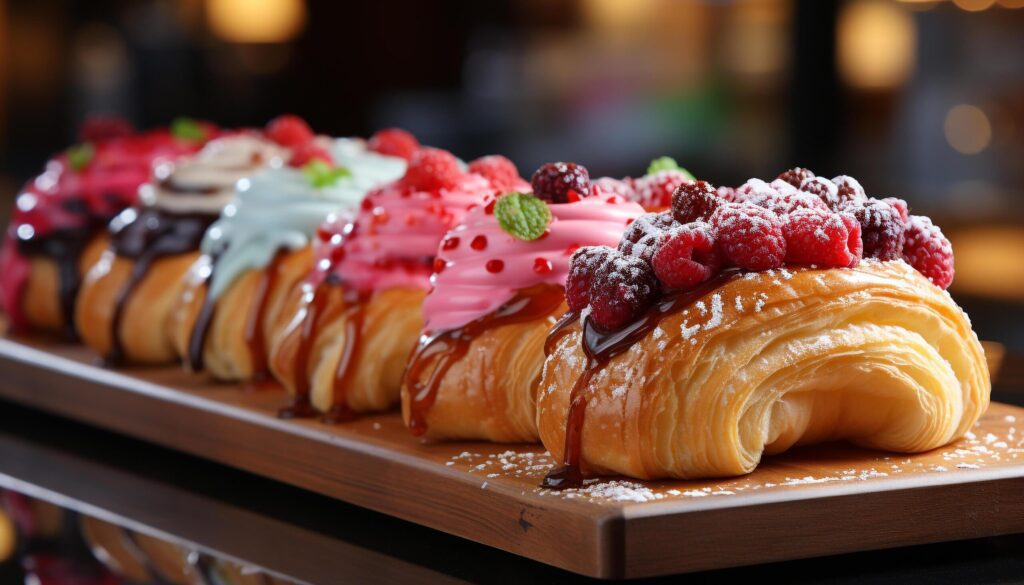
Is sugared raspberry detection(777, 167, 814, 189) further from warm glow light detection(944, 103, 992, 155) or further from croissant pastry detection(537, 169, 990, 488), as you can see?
warm glow light detection(944, 103, 992, 155)

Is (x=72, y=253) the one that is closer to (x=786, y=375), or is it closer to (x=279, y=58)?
(x=786, y=375)

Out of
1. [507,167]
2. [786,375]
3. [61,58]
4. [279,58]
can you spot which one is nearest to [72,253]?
[507,167]

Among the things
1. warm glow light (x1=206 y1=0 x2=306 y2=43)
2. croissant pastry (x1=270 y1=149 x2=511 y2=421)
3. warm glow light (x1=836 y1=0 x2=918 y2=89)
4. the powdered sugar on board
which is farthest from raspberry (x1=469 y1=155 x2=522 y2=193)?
warm glow light (x1=206 y1=0 x2=306 y2=43)

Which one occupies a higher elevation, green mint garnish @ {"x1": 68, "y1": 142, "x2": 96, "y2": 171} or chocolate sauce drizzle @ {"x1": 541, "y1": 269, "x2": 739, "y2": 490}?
green mint garnish @ {"x1": 68, "y1": 142, "x2": 96, "y2": 171}

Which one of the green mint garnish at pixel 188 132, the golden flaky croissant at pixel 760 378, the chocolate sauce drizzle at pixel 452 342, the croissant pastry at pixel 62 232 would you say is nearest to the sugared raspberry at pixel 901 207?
the golden flaky croissant at pixel 760 378

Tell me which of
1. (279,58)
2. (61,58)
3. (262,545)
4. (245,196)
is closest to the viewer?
(262,545)
